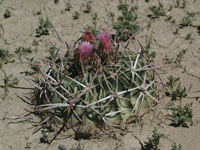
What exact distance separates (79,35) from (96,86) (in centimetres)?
227

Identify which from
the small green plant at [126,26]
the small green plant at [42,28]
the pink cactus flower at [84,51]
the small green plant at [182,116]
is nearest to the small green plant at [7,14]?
the small green plant at [42,28]

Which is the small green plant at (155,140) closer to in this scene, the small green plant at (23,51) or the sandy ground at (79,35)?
the sandy ground at (79,35)

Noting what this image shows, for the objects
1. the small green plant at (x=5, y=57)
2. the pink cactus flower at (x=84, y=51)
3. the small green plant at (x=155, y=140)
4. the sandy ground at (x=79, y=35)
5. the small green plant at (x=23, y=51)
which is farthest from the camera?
the small green plant at (x=23, y=51)

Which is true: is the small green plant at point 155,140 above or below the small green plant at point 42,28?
below

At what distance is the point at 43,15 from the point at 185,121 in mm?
3470

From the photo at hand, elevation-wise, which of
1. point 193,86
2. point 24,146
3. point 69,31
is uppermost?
point 69,31

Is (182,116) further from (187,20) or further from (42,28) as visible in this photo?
(42,28)

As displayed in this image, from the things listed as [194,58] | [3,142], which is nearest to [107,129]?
[3,142]

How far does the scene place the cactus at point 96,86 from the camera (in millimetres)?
3645

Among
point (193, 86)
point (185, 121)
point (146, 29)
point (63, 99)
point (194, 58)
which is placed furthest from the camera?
point (146, 29)

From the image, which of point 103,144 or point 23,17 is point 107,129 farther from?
point 23,17

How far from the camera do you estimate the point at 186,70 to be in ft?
16.5

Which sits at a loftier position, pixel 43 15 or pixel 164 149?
pixel 43 15

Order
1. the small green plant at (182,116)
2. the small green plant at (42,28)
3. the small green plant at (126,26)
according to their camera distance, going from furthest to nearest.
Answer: the small green plant at (42,28) < the small green plant at (126,26) < the small green plant at (182,116)
